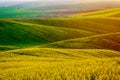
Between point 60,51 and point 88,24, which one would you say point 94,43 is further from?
point 88,24

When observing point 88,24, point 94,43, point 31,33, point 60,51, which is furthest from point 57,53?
point 88,24

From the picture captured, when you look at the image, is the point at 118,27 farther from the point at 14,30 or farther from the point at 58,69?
the point at 58,69

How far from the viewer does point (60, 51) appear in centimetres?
4769

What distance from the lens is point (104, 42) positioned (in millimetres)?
74312

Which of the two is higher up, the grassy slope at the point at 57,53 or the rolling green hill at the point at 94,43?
the grassy slope at the point at 57,53

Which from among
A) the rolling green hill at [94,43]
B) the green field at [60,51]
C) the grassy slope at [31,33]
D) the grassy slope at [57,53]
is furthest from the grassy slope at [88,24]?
the grassy slope at [57,53]

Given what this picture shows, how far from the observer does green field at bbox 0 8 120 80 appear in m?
24.1

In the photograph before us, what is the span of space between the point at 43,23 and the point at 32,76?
334ft

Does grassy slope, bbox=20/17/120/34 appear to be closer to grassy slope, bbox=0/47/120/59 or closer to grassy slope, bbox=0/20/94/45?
grassy slope, bbox=0/20/94/45

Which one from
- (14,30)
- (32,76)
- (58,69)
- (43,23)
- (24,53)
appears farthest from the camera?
(43,23)

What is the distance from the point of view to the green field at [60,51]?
79.1 ft

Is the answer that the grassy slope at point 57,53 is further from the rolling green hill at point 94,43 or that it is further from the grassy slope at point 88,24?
the grassy slope at point 88,24

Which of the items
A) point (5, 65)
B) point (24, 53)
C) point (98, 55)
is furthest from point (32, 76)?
point (98, 55)

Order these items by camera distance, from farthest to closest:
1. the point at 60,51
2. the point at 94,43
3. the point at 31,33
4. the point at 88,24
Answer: the point at 88,24 → the point at 31,33 → the point at 94,43 → the point at 60,51
